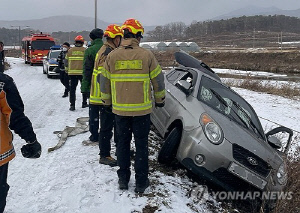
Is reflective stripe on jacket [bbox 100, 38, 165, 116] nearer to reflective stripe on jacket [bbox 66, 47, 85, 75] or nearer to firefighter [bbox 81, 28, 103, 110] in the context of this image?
firefighter [bbox 81, 28, 103, 110]

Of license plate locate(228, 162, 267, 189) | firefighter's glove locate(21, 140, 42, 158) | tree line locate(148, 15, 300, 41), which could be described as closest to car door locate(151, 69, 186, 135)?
license plate locate(228, 162, 267, 189)

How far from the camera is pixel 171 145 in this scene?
4387mm

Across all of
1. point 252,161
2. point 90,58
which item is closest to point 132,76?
point 252,161

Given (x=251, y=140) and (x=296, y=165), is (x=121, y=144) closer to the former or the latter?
(x=251, y=140)

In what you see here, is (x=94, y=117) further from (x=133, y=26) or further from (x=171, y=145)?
(x=133, y=26)

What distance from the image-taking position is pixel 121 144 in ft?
11.8

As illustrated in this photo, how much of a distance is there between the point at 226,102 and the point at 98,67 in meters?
2.16

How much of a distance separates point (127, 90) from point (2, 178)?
5.06 ft

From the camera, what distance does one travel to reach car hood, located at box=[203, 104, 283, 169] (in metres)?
4.08

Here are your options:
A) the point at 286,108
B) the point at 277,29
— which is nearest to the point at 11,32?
the point at 277,29

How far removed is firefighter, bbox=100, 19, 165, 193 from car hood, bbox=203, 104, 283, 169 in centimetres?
111

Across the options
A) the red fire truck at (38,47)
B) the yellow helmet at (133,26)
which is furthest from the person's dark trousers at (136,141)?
the red fire truck at (38,47)

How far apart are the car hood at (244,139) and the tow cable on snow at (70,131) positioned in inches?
107

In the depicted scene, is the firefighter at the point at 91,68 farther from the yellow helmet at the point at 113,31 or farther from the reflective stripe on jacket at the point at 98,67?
the yellow helmet at the point at 113,31
